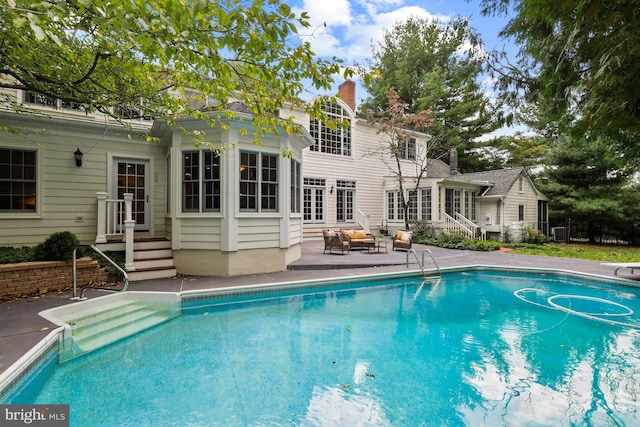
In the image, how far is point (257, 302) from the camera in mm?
6609

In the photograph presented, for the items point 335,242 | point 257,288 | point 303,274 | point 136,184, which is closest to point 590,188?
point 335,242

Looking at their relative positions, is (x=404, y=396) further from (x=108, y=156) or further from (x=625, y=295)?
(x=108, y=156)

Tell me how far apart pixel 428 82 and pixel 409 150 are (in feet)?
30.0

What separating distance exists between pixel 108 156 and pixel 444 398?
9.89 m

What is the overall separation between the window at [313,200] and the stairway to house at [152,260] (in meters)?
7.81

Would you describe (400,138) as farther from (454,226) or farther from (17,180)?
(17,180)

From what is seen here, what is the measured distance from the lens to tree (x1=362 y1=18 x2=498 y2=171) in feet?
79.6

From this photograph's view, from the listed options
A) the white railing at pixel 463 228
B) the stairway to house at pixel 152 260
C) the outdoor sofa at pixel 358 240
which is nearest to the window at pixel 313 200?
the outdoor sofa at pixel 358 240

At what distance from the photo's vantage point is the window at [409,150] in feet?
60.7

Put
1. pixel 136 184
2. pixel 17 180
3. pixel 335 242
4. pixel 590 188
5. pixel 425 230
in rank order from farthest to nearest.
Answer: pixel 590 188 → pixel 425 230 → pixel 335 242 → pixel 136 184 → pixel 17 180

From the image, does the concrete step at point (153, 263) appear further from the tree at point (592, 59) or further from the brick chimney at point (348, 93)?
the brick chimney at point (348, 93)

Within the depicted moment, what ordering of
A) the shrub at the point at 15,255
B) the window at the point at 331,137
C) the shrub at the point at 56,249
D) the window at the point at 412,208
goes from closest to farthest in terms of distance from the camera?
the shrub at the point at 15,255 → the shrub at the point at 56,249 → the window at the point at 331,137 → the window at the point at 412,208

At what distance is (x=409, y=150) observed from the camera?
61.6ft

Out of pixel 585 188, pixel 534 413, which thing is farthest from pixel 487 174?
pixel 534 413
